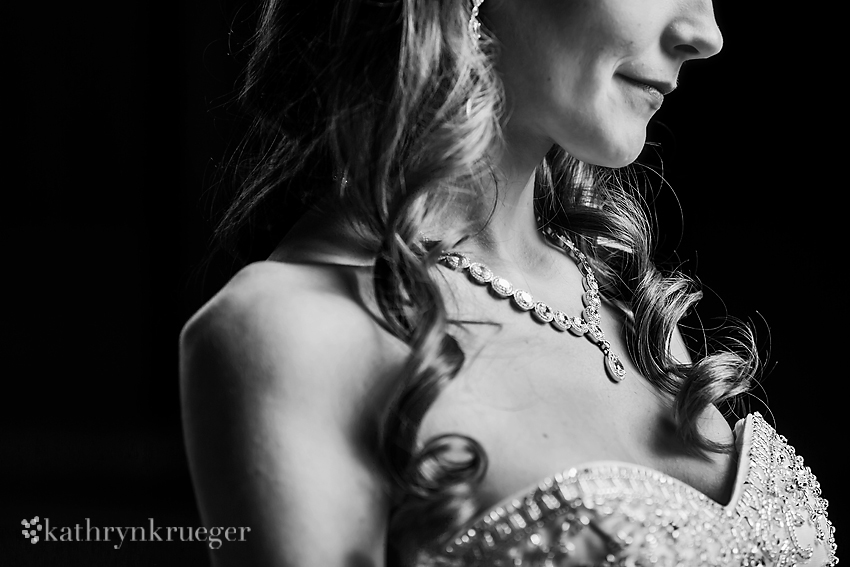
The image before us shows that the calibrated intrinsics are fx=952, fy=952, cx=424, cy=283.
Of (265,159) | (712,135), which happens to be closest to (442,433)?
(265,159)

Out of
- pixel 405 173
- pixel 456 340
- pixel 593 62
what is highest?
pixel 593 62

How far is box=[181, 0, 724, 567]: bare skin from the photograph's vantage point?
0.71 metres

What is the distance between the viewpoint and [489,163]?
94 centimetres

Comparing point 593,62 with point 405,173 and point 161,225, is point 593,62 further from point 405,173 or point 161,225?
point 161,225

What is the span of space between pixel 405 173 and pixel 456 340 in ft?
0.50

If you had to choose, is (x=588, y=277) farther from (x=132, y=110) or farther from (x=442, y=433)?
(x=132, y=110)

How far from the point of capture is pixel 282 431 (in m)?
0.70

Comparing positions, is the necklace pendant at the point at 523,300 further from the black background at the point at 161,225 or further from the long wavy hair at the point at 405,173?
the black background at the point at 161,225

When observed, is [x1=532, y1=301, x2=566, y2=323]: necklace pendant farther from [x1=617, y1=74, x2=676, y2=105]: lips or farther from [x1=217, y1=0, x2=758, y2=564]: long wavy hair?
[x1=617, y1=74, x2=676, y2=105]: lips

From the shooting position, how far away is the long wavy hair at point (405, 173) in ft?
2.41

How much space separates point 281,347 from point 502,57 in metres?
0.36

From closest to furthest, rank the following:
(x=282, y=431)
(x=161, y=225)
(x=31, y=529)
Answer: (x=282, y=431) < (x=31, y=529) < (x=161, y=225)

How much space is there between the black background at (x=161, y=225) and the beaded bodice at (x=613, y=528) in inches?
32.9

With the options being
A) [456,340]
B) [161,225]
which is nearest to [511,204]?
[456,340]
